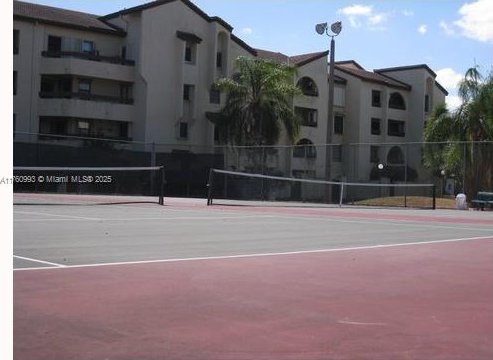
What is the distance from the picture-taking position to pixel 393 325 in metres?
6.19

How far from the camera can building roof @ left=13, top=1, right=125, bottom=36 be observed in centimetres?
4716

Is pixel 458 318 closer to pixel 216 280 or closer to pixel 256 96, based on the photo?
pixel 216 280

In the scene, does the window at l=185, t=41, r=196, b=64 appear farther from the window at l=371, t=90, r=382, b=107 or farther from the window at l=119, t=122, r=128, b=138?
the window at l=371, t=90, r=382, b=107

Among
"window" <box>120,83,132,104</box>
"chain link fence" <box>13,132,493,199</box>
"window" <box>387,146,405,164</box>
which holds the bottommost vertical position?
"chain link fence" <box>13,132,493,199</box>

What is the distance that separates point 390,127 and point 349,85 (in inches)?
293

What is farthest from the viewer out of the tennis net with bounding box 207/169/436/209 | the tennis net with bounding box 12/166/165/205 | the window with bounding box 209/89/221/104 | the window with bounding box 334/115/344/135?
the window with bounding box 334/115/344/135

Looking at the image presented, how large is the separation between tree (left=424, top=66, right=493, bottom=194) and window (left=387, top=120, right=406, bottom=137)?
970 inches

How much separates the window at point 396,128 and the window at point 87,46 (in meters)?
33.7

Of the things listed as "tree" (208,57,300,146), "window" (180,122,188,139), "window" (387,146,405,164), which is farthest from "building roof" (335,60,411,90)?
"window" (180,122,188,139)

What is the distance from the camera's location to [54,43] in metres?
48.8

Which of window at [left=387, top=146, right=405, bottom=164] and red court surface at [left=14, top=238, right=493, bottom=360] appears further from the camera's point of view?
window at [left=387, top=146, right=405, bottom=164]

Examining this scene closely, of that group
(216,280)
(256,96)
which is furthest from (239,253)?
(256,96)

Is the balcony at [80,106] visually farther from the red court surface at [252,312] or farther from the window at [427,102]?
the red court surface at [252,312]
